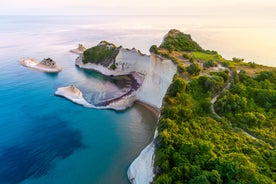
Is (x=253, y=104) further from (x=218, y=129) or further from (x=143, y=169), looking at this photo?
(x=143, y=169)

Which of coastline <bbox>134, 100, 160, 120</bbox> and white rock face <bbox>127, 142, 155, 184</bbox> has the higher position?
white rock face <bbox>127, 142, 155, 184</bbox>

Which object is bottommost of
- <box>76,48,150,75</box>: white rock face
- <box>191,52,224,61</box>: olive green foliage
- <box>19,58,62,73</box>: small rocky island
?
<box>19,58,62,73</box>: small rocky island

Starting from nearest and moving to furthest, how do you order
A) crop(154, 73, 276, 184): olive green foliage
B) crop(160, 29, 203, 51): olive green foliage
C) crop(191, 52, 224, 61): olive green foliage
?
crop(154, 73, 276, 184): olive green foliage
crop(191, 52, 224, 61): olive green foliage
crop(160, 29, 203, 51): olive green foliage

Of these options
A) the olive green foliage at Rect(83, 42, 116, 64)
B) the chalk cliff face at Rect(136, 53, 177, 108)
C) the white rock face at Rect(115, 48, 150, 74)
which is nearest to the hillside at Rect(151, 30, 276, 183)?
the chalk cliff face at Rect(136, 53, 177, 108)

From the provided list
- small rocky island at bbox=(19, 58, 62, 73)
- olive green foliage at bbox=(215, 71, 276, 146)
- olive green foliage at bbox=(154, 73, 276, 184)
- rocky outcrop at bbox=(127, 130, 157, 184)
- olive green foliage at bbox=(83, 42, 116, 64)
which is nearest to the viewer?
olive green foliage at bbox=(154, 73, 276, 184)

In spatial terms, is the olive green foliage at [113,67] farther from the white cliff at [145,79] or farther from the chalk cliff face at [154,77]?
the chalk cliff face at [154,77]

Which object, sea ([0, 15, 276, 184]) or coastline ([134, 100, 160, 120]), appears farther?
coastline ([134, 100, 160, 120])

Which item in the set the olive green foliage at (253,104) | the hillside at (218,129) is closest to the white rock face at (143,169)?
the hillside at (218,129)

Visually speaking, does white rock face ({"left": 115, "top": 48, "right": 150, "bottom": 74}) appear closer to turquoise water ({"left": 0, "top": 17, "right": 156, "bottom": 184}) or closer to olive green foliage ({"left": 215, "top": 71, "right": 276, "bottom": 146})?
turquoise water ({"left": 0, "top": 17, "right": 156, "bottom": 184})
